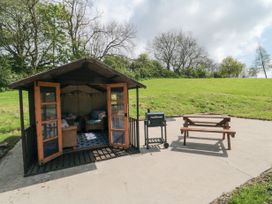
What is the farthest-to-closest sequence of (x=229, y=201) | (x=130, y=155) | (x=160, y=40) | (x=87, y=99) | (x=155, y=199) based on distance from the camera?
1. (x=160, y=40)
2. (x=87, y=99)
3. (x=130, y=155)
4. (x=155, y=199)
5. (x=229, y=201)

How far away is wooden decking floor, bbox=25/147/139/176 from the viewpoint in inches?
161

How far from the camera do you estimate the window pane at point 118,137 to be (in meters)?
5.43

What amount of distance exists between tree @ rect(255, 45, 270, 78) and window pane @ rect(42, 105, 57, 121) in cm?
5235

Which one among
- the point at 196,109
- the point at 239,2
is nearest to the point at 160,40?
the point at 196,109

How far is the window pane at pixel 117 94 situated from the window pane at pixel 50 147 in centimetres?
206

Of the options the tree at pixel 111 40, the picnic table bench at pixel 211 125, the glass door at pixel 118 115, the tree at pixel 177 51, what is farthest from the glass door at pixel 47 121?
the tree at pixel 177 51

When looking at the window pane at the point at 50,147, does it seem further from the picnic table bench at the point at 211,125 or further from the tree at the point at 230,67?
the tree at the point at 230,67

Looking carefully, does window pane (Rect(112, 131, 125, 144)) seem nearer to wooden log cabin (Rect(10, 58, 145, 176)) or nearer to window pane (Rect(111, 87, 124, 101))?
wooden log cabin (Rect(10, 58, 145, 176))

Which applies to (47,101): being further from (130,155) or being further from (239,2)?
(239,2)

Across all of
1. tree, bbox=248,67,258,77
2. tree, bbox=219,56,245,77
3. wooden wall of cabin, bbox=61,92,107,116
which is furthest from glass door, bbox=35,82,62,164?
tree, bbox=248,67,258,77

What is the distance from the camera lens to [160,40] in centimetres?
4262

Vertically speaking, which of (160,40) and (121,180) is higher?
(160,40)

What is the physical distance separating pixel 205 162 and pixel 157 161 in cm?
119

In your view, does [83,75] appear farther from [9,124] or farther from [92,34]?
[92,34]
